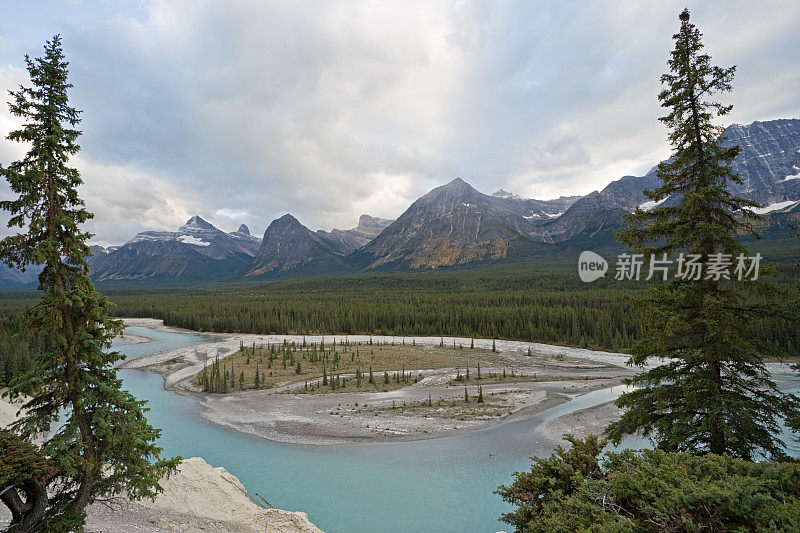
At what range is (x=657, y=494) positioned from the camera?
7273mm

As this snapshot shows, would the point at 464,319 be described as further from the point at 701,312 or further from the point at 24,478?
the point at 24,478

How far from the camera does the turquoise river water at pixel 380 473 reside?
1939cm

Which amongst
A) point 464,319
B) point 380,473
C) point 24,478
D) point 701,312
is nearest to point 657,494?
point 701,312

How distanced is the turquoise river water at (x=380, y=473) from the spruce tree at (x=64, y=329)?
12539 millimetres

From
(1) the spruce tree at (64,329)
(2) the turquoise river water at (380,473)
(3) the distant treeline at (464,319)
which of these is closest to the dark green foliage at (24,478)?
(1) the spruce tree at (64,329)

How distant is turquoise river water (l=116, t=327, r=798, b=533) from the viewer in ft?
63.6

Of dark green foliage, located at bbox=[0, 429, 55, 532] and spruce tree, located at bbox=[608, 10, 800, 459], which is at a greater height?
spruce tree, located at bbox=[608, 10, 800, 459]

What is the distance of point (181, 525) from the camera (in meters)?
14.5

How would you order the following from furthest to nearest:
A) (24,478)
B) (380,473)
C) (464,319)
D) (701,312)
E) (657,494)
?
(464,319)
(380,473)
(701,312)
(24,478)
(657,494)

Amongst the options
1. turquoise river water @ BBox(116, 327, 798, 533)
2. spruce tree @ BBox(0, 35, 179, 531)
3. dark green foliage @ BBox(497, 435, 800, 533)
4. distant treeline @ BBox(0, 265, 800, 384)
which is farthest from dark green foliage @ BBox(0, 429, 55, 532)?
distant treeline @ BBox(0, 265, 800, 384)

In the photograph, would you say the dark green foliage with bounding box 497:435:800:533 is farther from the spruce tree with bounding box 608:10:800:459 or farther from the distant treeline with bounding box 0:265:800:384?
the distant treeline with bounding box 0:265:800:384

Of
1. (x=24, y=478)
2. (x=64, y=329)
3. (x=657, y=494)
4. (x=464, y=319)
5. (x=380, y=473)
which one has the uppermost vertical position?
(x=64, y=329)

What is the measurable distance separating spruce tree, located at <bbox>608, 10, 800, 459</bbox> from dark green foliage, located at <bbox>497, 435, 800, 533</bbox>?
2.46 meters

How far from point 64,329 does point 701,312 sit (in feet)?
57.5
